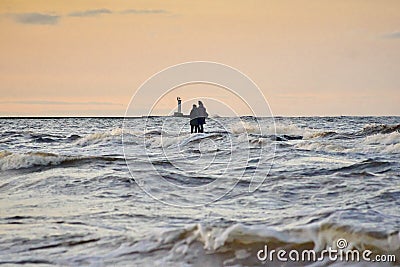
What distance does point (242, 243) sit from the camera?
4816 mm

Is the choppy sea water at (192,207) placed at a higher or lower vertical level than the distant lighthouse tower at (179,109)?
lower

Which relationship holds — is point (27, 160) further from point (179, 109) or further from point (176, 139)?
point (179, 109)

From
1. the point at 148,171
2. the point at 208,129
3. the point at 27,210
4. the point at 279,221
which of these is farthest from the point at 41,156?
the point at 208,129

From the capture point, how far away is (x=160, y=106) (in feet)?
21.5

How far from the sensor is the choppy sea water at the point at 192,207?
4688 millimetres

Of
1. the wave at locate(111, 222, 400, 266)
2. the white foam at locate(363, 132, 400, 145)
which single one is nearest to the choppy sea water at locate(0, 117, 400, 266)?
the wave at locate(111, 222, 400, 266)

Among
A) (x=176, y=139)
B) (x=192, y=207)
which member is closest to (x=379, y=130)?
(x=176, y=139)

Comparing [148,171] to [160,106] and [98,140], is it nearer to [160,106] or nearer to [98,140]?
[160,106]

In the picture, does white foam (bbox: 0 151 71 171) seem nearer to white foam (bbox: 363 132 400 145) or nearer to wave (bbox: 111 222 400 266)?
wave (bbox: 111 222 400 266)

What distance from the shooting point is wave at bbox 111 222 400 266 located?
14.9 feet

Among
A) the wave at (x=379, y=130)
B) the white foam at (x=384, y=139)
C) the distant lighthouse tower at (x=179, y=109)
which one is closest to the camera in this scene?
the distant lighthouse tower at (x=179, y=109)

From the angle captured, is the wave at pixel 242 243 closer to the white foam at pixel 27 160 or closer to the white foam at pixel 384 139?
the white foam at pixel 27 160

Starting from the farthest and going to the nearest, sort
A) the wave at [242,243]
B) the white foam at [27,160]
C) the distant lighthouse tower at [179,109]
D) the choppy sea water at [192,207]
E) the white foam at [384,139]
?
the white foam at [384,139], the white foam at [27,160], the distant lighthouse tower at [179,109], the choppy sea water at [192,207], the wave at [242,243]

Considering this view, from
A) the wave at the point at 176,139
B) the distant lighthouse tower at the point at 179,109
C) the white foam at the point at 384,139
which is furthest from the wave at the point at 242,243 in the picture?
the white foam at the point at 384,139
